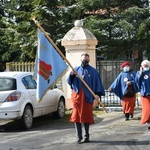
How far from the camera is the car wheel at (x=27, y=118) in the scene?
10375 millimetres

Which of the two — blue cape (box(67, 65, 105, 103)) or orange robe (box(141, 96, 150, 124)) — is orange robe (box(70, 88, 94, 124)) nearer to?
blue cape (box(67, 65, 105, 103))

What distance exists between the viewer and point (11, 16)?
2984 centimetres

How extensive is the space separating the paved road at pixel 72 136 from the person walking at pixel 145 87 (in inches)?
14.4

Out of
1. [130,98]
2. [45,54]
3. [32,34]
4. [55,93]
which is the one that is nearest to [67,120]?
[55,93]

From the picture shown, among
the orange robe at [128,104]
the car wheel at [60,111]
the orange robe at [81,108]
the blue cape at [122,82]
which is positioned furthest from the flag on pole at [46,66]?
the car wheel at [60,111]

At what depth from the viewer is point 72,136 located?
30.0 ft

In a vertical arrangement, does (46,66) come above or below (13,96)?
above

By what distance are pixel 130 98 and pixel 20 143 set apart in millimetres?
4163

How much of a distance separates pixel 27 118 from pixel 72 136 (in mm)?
1838

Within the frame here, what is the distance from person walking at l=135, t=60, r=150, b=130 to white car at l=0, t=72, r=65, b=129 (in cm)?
289

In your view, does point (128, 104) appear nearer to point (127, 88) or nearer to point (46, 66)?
point (127, 88)

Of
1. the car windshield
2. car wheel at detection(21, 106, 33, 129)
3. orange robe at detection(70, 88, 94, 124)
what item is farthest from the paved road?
the car windshield

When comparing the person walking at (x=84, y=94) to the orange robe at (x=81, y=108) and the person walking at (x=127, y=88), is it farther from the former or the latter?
the person walking at (x=127, y=88)

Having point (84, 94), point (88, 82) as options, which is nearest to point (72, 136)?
point (84, 94)
